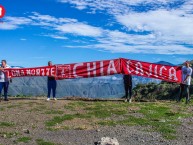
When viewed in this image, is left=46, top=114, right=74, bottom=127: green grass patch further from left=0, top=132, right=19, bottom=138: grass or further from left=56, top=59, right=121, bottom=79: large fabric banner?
left=56, top=59, right=121, bottom=79: large fabric banner

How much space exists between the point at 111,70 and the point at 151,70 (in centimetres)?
302

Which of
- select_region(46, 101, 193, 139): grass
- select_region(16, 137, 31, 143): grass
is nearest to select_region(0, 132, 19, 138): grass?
select_region(16, 137, 31, 143): grass

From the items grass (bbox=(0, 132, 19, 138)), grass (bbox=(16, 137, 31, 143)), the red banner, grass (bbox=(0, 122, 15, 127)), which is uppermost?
the red banner

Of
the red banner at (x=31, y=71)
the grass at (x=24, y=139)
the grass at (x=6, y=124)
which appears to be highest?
the red banner at (x=31, y=71)

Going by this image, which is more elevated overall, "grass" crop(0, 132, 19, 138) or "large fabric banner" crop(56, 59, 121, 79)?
"large fabric banner" crop(56, 59, 121, 79)

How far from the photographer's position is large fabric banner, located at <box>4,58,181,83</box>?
98.6ft

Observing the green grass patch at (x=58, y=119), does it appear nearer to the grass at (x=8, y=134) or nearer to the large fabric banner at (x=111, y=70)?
the grass at (x=8, y=134)

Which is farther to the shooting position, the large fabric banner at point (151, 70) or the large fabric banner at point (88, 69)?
the large fabric banner at point (88, 69)

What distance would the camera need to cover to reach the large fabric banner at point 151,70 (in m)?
30.0

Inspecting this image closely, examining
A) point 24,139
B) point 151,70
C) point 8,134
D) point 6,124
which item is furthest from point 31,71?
point 24,139

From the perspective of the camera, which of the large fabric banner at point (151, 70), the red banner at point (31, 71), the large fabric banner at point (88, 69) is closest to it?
the large fabric banner at point (151, 70)

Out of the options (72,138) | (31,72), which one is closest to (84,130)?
(72,138)

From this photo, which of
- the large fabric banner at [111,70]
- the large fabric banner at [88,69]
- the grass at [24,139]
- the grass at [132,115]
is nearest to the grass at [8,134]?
the grass at [24,139]

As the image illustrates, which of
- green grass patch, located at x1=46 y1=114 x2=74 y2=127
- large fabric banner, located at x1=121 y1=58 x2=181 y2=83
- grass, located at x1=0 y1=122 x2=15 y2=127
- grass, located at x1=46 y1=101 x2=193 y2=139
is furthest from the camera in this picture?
large fabric banner, located at x1=121 y1=58 x2=181 y2=83
